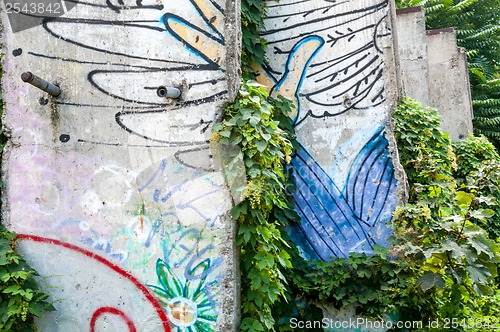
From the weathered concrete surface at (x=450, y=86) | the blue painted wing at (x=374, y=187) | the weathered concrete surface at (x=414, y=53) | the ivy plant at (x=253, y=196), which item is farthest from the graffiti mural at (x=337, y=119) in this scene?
the weathered concrete surface at (x=450, y=86)

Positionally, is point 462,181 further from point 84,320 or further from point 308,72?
point 84,320

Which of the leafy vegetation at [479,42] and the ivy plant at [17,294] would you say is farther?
the leafy vegetation at [479,42]

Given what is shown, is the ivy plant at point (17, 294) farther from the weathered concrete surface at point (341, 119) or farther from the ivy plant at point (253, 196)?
the weathered concrete surface at point (341, 119)

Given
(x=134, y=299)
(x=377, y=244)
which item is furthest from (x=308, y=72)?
(x=134, y=299)

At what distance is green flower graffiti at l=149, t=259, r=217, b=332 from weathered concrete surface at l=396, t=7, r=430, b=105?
6122 millimetres

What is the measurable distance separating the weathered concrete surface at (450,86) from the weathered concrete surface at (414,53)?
152 centimetres

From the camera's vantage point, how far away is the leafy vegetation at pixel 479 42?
14.6 m

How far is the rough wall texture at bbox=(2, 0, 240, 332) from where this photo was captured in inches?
172

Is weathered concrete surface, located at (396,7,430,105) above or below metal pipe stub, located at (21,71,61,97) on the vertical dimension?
above

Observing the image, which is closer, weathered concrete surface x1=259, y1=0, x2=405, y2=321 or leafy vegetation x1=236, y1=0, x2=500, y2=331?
leafy vegetation x1=236, y1=0, x2=500, y2=331

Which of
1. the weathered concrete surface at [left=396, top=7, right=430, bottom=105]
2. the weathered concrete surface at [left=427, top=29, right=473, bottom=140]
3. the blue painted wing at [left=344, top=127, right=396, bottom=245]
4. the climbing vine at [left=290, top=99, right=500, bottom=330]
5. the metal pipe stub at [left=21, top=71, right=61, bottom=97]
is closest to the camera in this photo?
the metal pipe stub at [left=21, top=71, right=61, bottom=97]

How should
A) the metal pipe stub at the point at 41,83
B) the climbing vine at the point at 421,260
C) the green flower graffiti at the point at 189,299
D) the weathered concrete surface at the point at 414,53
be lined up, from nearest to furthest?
the metal pipe stub at the point at 41,83 < the green flower graffiti at the point at 189,299 < the climbing vine at the point at 421,260 < the weathered concrete surface at the point at 414,53

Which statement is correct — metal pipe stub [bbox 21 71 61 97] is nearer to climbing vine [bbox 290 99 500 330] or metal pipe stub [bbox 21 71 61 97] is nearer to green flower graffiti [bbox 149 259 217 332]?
green flower graffiti [bbox 149 259 217 332]

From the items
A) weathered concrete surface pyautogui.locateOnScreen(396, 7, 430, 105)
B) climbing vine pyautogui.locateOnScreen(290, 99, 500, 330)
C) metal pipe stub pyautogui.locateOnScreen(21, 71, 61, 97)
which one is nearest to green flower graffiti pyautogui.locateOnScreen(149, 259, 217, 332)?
climbing vine pyautogui.locateOnScreen(290, 99, 500, 330)
